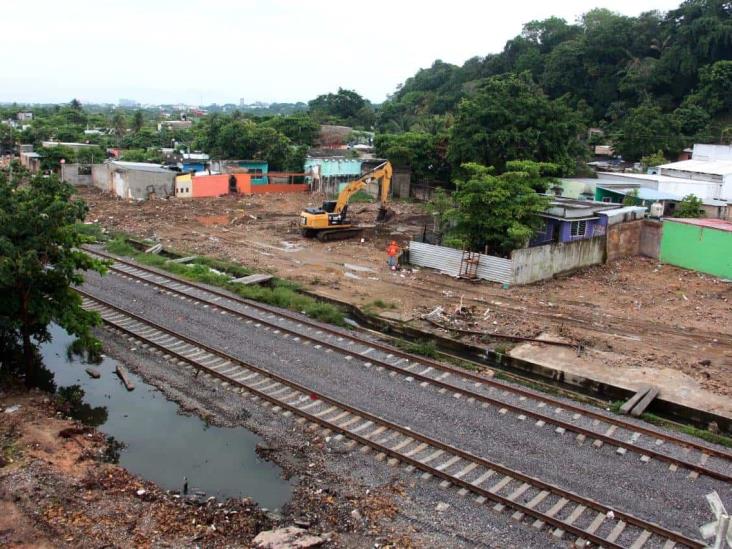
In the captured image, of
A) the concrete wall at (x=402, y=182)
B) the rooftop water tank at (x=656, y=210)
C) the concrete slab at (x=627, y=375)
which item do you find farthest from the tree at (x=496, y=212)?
the concrete wall at (x=402, y=182)

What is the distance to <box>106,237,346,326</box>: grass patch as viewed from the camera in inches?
674

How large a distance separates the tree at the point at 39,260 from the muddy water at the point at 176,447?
1335 millimetres

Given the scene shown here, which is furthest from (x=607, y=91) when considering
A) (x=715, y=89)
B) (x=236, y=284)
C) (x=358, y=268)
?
(x=236, y=284)

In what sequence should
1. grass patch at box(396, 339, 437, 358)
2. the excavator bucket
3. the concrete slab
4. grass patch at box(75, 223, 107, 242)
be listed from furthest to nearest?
the excavator bucket
grass patch at box(75, 223, 107, 242)
grass patch at box(396, 339, 437, 358)
the concrete slab

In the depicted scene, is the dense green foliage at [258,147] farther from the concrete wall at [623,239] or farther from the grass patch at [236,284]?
the concrete wall at [623,239]

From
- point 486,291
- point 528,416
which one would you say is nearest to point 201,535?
point 528,416

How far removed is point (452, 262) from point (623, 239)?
26.6 ft

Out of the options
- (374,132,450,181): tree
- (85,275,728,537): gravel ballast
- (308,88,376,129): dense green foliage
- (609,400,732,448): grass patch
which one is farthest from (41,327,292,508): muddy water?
(308,88,376,129): dense green foliage

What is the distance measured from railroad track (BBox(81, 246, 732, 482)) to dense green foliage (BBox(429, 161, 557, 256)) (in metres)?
7.94

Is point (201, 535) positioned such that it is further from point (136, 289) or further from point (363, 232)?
point (363, 232)

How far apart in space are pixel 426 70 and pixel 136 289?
97415 mm

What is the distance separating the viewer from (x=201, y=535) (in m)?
7.91

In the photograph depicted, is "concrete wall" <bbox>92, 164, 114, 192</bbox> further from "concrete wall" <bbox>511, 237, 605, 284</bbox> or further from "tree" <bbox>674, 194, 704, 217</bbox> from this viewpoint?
"tree" <bbox>674, 194, 704, 217</bbox>

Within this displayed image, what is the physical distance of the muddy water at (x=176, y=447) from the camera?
9477mm
